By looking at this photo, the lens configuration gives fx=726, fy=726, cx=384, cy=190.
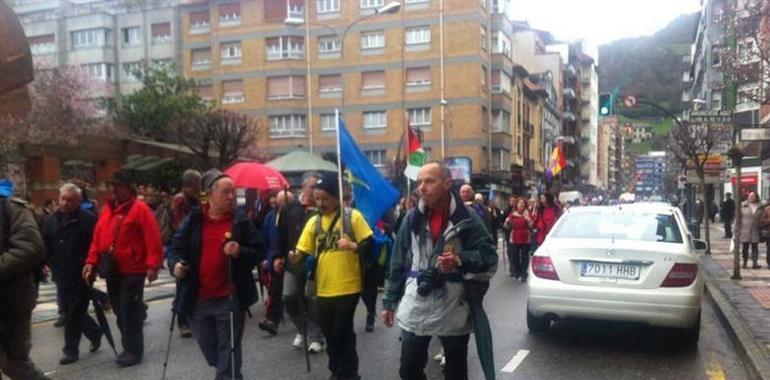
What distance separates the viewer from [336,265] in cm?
586

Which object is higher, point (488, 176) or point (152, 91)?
point (152, 91)

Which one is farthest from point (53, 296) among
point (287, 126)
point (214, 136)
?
point (287, 126)

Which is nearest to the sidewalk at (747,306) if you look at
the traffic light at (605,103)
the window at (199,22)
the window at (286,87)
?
the traffic light at (605,103)

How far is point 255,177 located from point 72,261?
6072 millimetres

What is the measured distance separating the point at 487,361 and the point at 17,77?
120 inches

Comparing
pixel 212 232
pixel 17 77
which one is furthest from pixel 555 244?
pixel 17 77

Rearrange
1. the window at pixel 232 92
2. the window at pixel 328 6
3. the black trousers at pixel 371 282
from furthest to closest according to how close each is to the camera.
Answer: the window at pixel 232 92, the window at pixel 328 6, the black trousers at pixel 371 282

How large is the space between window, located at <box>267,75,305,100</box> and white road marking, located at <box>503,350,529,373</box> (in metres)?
43.9

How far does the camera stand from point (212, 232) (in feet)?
17.5

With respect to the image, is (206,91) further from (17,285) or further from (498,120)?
(17,285)

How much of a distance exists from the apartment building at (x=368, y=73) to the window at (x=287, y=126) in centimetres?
7

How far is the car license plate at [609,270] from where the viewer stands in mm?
7320

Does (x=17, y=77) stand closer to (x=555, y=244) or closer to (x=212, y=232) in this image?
(x=212, y=232)

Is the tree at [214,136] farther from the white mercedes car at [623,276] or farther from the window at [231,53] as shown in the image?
the white mercedes car at [623,276]
